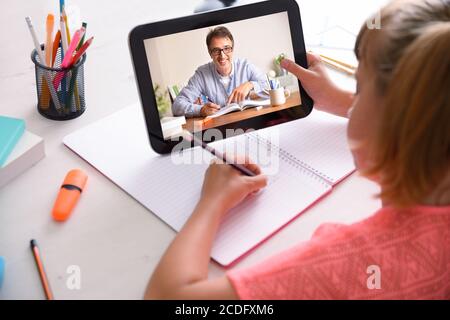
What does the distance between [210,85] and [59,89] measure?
0.24m

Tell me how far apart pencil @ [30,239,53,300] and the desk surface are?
10.1 inches

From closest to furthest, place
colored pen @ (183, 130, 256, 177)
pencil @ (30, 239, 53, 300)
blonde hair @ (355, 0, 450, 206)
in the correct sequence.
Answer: blonde hair @ (355, 0, 450, 206) < pencil @ (30, 239, 53, 300) < colored pen @ (183, 130, 256, 177)

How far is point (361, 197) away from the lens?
25.8 inches

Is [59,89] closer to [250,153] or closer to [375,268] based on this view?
[250,153]

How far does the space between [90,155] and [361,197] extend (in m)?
0.38

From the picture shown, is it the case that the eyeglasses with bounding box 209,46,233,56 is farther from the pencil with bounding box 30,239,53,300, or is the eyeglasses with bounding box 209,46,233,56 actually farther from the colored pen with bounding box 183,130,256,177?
the pencil with bounding box 30,239,53,300

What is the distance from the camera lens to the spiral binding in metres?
0.67

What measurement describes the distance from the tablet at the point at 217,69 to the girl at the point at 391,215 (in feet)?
0.65

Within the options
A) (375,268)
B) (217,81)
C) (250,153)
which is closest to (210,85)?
(217,81)

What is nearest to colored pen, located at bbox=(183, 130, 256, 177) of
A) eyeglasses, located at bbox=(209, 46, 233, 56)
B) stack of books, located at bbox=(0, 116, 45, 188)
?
eyeglasses, located at bbox=(209, 46, 233, 56)

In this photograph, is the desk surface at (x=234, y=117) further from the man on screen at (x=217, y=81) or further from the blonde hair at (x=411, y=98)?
the blonde hair at (x=411, y=98)

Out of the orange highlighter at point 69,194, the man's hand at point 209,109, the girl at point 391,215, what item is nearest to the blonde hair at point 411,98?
the girl at point 391,215
